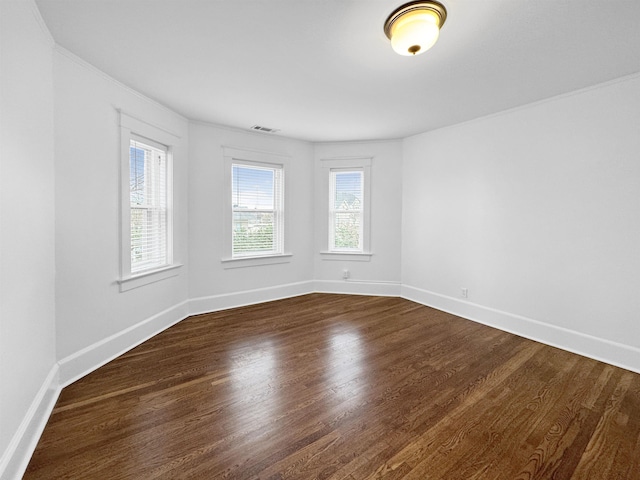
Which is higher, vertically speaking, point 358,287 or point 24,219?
point 24,219

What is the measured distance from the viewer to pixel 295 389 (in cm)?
221

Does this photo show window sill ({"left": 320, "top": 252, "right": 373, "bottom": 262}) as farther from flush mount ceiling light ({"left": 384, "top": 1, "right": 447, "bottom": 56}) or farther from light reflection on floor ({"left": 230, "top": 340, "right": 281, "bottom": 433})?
flush mount ceiling light ({"left": 384, "top": 1, "right": 447, "bottom": 56})

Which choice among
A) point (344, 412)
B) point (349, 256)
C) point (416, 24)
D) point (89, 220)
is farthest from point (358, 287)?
point (416, 24)

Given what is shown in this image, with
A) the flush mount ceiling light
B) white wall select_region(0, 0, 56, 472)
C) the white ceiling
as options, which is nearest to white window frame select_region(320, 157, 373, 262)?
the white ceiling

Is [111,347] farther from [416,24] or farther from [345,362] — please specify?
[416,24]

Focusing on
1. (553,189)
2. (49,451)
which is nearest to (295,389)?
(49,451)

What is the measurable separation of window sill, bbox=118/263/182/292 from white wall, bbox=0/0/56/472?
72 cm

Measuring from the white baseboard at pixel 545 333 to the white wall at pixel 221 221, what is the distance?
2.38 m

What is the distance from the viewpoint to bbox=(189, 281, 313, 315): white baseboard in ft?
13.3

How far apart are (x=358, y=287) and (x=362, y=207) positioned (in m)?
1.41

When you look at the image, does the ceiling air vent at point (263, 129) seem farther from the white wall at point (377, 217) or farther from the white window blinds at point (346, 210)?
the white window blinds at point (346, 210)

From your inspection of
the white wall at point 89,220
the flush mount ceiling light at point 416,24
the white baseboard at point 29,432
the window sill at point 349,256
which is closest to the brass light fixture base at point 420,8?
the flush mount ceiling light at point 416,24

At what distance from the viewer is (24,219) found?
1.66 meters

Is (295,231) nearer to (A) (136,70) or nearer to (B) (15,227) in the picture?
(A) (136,70)
